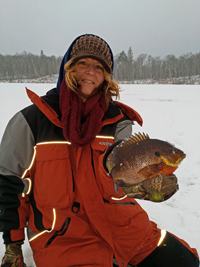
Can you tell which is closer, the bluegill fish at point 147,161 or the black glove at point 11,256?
the bluegill fish at point 147,161

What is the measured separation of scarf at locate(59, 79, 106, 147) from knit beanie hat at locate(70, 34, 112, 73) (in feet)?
1.17

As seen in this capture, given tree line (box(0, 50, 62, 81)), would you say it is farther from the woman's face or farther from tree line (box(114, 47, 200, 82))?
the woman's face

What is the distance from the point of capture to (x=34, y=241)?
5.37ft

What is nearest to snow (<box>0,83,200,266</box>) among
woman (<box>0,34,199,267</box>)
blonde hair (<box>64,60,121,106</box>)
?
woman (<box>0,34,199,267</box>)

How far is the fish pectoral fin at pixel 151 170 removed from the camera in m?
1.19

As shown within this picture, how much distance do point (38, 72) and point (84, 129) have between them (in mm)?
53908

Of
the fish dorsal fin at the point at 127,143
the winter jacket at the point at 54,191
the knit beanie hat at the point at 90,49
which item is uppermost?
the knit beanie hat at the point at 90,49

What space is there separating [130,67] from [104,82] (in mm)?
50299

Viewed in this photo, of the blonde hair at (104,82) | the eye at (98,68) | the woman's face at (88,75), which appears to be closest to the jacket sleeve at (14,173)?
the blonde hair at (104,82)

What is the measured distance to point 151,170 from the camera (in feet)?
3.92

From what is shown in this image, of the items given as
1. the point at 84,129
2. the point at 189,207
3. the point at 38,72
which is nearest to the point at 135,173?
the point at 84,129

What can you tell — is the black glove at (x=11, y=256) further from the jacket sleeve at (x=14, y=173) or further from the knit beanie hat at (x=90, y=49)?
the knit beanie hat at (x=90, y=49)

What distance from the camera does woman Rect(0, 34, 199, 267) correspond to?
157 cm

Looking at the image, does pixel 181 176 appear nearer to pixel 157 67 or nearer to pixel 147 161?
pixel 147 161
